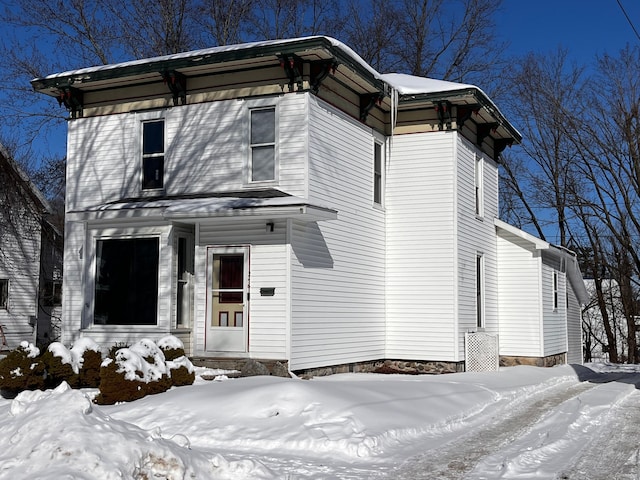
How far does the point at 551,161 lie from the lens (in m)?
34.7

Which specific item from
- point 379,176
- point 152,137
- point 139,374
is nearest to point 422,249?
point 379,176

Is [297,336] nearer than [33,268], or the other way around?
[297,336]

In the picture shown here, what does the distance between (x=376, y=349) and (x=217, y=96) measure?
22.6 ft

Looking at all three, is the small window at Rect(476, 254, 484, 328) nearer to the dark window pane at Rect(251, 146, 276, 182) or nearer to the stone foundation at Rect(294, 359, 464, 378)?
the stone foundation at Rect(294, 359, 464, 378)

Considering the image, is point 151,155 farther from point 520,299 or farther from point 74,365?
point 520,299

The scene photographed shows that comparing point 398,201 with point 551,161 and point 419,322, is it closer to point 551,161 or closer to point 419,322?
point 419,322

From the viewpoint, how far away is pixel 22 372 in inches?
487

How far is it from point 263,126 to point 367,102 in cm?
309

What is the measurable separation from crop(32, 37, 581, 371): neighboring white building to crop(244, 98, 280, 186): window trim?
0.03m

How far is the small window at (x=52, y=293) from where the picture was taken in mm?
30359

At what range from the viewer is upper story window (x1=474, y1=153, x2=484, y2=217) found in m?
20.8

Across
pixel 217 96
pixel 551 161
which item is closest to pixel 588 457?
pixel 217 96

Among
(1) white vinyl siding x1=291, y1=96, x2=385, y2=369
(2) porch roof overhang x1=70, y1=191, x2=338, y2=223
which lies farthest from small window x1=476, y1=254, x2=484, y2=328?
(2) porch roof overhang x1=70, y1=191, x2=338, y2=223

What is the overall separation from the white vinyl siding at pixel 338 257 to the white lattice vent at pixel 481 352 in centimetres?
212
